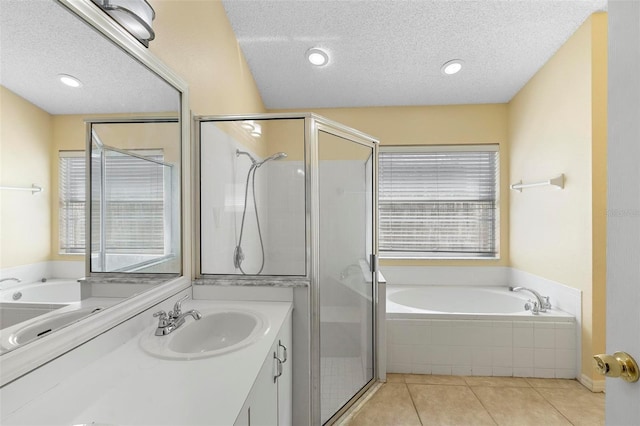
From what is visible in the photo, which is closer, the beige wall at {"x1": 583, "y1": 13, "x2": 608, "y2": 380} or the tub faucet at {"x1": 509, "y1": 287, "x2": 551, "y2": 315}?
the beige wall at {"x1": 583, "y1": 13, "x2": 608, "y2": 380}

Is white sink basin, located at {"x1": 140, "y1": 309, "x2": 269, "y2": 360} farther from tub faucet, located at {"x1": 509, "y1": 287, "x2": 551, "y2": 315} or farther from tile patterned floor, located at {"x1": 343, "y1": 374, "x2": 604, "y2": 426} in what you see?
tub faucet, located at {"x1": 509, "y1": 287, "x2": 551, "y2": 315}

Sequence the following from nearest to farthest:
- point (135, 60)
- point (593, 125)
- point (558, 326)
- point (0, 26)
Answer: point (0, 26), point (135, 60), point (593, 125), point (558, 326)

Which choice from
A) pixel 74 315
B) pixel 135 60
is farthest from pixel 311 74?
pixel 74 315

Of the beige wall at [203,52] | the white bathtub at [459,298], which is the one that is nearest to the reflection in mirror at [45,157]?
the beige wall at [203,52]

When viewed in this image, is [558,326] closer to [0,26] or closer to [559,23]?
[559,23]

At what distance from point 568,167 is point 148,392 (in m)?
2.85

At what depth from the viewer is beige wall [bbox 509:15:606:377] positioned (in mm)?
1948

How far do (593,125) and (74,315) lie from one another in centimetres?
297

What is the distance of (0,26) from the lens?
665 mm

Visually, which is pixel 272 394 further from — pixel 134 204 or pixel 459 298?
pixel 459 298

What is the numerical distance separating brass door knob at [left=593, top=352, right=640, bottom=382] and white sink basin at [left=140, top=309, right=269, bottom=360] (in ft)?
3.08

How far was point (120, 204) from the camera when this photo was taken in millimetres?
1065

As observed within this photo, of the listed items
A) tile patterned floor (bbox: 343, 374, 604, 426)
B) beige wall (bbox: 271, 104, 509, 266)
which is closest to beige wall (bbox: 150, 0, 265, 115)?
beige wall (bbox: 271, 104, 509, 266)

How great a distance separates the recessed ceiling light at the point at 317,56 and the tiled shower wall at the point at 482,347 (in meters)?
2.20
